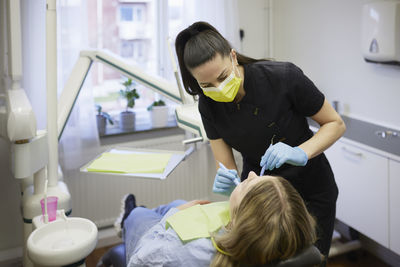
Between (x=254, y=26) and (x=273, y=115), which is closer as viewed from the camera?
(x=273, y=115)

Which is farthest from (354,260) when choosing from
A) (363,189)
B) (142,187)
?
(142,187)

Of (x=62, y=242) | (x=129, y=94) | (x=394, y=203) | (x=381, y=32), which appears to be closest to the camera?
(x=62, y=242)

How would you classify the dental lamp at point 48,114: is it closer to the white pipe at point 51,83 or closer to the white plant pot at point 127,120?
the white pipe at point 51,83

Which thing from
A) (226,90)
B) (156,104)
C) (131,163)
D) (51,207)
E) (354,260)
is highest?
(226,90)

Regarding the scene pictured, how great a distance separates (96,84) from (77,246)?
5.19ft

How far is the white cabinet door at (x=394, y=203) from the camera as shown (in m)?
2.12

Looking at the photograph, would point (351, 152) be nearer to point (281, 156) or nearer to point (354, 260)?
point (354, 260)

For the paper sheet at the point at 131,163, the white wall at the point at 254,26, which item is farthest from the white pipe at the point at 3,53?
the white wall at the point at 254,26

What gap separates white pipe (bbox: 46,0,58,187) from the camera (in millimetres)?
1714

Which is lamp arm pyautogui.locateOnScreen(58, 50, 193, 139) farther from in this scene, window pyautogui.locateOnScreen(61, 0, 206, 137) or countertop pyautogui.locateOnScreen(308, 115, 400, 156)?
countertop pyautogui.locateOnScreen(308, 115, 400, 156)

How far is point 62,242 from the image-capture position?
1635 millimetres

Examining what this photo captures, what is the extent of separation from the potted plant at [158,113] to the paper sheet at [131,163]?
832mm

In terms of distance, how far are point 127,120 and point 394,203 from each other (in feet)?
5.43

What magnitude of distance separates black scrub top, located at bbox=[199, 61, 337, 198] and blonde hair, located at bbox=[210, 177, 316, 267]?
0.35 m
